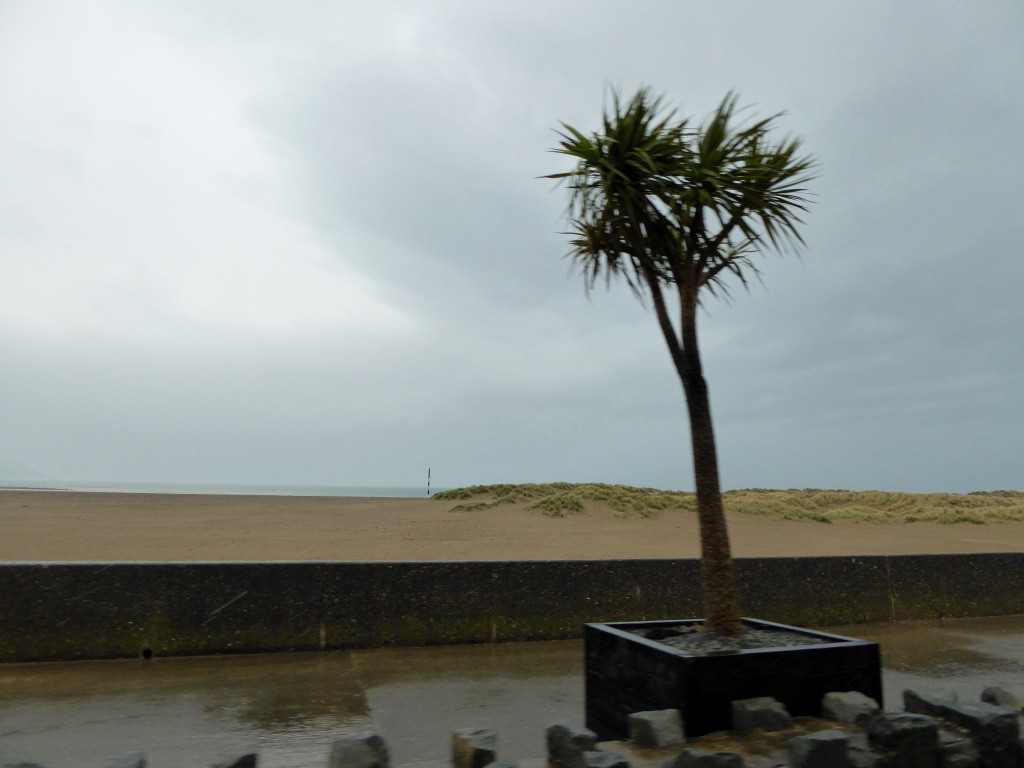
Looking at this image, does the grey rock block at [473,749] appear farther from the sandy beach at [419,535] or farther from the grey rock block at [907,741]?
the sandy beach at [419,535]

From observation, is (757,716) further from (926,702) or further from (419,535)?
(419,535)

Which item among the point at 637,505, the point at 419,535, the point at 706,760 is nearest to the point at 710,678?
the point at 706,760

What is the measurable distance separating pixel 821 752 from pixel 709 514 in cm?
128


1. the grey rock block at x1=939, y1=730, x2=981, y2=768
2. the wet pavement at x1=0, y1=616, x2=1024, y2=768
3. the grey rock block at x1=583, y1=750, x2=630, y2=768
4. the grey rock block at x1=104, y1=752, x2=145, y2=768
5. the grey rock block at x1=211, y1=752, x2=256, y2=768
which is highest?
the grey rock block at x1=104, y1=752, x2=145, y2=768

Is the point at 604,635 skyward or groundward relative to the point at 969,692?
skyward

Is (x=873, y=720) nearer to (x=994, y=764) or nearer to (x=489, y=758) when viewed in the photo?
(x=994, y=764)

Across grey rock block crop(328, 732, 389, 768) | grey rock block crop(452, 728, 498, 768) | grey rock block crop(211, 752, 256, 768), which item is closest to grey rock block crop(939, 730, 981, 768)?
grey rock block crop(452, 728, 498, 768)

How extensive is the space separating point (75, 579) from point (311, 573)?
148cm

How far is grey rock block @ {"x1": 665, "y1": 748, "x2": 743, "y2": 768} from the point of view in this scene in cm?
240

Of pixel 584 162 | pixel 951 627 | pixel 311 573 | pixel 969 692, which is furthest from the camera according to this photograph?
pixel 951 627

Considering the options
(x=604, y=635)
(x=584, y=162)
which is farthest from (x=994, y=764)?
(x=584, y=162)

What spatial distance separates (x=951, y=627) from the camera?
23.1 ft

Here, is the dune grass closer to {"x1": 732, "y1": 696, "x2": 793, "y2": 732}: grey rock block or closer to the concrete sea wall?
the concrete sea wall

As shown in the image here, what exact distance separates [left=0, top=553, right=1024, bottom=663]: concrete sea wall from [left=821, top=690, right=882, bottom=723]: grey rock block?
3.10 m
